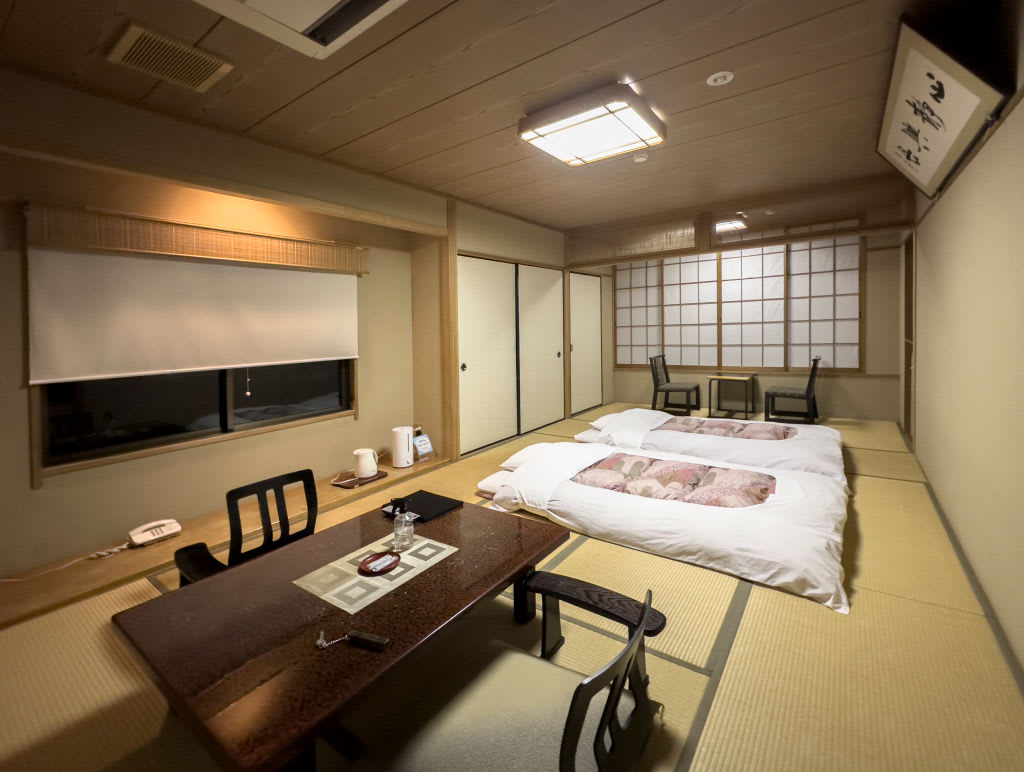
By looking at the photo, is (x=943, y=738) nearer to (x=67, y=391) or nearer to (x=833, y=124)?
(x=833, y=124)

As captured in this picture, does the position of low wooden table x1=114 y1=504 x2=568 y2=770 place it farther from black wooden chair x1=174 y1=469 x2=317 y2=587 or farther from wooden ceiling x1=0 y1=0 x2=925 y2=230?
wooden ceiling x1=0 y1=0 x2=925 y2=230

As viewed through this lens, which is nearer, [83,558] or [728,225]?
[83,558]

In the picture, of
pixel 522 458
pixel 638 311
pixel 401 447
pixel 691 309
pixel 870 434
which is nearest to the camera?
pixel 522 458

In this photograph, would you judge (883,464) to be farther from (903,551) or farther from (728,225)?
(728,225)

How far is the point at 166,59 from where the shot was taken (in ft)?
6.66

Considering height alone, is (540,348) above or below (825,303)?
below

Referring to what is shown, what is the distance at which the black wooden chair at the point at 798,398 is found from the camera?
18.1 ft

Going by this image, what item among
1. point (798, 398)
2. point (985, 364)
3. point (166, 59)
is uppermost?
point (166, 59)

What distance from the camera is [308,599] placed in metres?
1.40

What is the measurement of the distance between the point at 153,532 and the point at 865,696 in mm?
3460

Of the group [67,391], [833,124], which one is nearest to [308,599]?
[67,391]

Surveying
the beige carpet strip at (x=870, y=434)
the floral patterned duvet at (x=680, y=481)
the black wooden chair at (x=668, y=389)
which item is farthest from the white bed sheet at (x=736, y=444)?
the black wooden chair at (x=668, y=389)

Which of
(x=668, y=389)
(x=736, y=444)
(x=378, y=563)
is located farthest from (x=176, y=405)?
(x=668, y=389)

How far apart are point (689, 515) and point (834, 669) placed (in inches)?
36.3
